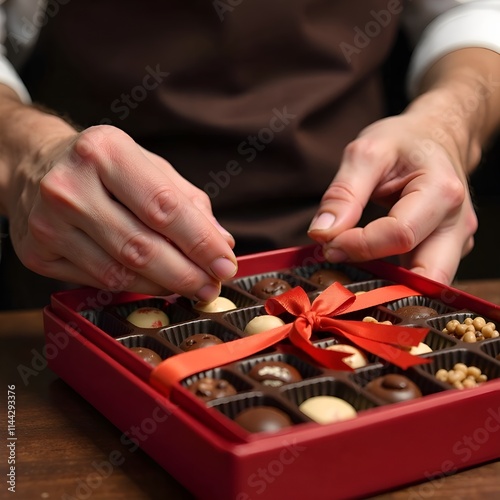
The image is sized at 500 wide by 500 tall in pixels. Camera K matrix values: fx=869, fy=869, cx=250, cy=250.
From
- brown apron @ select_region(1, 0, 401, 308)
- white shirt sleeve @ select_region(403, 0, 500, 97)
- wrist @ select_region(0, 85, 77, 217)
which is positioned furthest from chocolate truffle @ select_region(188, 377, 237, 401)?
white shirt sleeve @ select_region(403, 0, 500, 97)

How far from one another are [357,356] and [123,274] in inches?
13.2

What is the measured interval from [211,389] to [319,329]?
0.22 m

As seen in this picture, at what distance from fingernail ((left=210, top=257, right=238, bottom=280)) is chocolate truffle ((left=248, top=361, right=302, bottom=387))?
0.19m

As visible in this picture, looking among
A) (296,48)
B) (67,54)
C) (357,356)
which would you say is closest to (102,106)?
(67,54)

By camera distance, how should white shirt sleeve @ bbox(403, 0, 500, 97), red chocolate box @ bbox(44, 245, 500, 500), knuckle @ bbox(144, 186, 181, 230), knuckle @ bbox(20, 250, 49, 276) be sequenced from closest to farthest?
red chocolate box @ bbox(44, 245, 500, 500) < knuckle @ bbox(144, 186, 181, 230) < knuckle @ bbox(20, 250, 49, 276) < white shirt sleeve @ bbox(403, 0, 500, 97)

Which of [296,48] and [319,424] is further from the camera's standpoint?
[296,48]

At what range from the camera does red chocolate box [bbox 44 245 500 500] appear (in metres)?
0.79

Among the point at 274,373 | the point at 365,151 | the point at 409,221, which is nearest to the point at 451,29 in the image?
the point at 365,151

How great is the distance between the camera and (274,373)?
0.93m

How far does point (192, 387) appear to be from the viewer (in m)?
0.90

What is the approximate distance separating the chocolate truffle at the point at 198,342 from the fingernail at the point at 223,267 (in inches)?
4.1

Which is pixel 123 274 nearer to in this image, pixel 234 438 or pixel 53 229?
pixel 53 229

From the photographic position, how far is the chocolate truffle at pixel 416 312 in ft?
3.60

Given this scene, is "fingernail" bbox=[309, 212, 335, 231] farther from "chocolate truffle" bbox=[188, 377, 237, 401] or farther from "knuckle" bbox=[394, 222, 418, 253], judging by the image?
"chocolate truffle" bbox=[188, 377, 237, 401]
